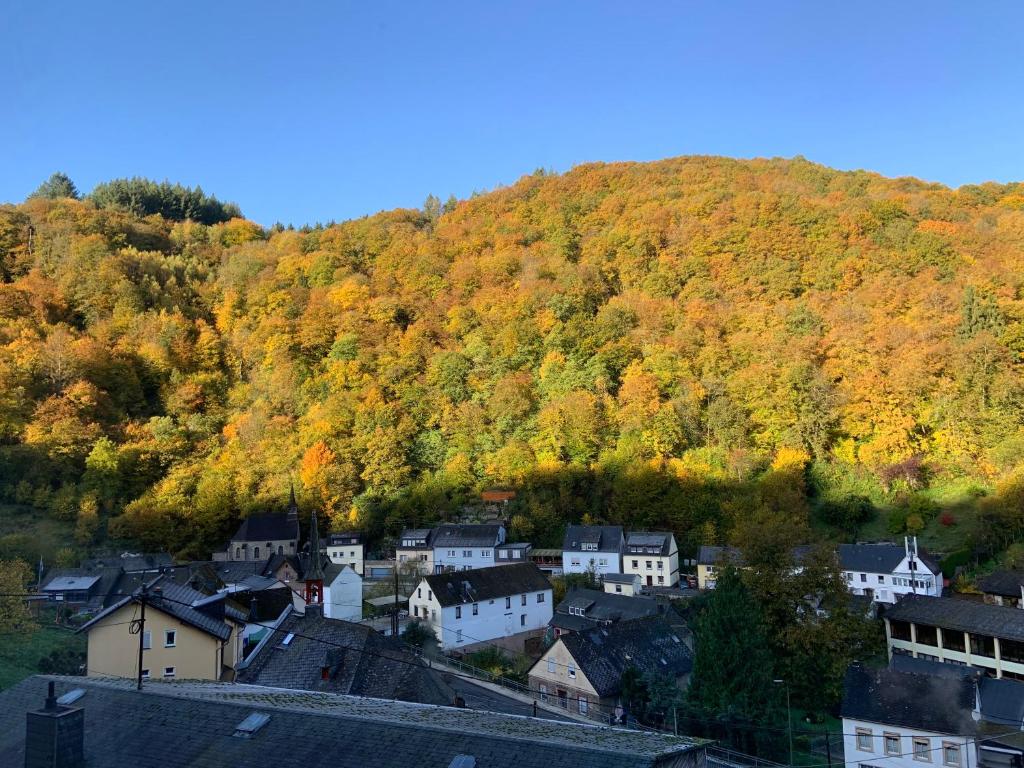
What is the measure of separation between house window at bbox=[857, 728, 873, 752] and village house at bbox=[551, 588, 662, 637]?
34.6 feet

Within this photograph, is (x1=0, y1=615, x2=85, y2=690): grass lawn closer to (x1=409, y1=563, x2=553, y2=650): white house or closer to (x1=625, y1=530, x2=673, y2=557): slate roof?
(x1=409, y1=563, x2=553, y2=650): white house

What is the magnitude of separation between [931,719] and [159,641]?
19512 millimetres

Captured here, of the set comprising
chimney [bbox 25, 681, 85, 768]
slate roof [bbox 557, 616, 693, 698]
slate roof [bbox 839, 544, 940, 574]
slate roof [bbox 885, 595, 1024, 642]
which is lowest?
slate roof [bbox 557, 616, 693, 698]

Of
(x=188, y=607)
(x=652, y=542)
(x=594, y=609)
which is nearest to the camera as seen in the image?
(x=188, y=607)

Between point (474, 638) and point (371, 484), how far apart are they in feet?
63.2

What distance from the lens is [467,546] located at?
4078cm

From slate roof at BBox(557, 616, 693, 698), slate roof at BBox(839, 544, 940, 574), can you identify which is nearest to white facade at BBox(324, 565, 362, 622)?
slate roof at BBox(557, 616, 693, 698)

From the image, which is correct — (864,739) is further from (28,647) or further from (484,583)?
(28,647)

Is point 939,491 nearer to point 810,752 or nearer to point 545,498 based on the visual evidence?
point 545,498

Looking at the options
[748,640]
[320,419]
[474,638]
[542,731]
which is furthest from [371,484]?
[542,731]

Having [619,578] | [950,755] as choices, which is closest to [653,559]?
[619,578]

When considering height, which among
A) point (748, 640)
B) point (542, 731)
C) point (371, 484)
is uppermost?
point (371, 484)

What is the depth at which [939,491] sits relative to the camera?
1543 inches

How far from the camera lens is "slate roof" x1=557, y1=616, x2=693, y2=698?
2261 cm
